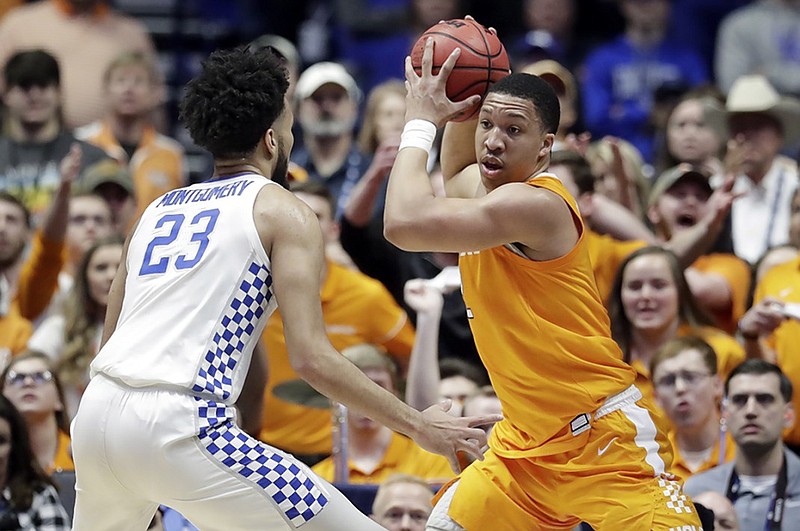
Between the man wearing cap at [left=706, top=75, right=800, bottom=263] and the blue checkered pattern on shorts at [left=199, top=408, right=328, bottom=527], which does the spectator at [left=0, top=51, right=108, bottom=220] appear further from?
the blue checkered pattern on shorts at [left=199, top=408, right=328, bottom=527]

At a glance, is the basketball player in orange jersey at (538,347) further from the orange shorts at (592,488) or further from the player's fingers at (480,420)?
the player's fingers at (480,420)

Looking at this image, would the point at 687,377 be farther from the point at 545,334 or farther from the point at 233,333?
the point at 233,333

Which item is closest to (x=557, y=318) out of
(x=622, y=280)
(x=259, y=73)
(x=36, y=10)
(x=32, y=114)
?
(x=259, y=73)

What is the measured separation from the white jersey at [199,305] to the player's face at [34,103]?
199 inches

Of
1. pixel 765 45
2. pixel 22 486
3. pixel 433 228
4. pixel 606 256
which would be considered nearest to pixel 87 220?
pixel 22 486

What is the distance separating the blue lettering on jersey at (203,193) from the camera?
14.6 feet

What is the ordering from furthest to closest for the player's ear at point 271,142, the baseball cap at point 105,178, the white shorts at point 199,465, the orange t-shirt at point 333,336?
1. the baseball cap at point 105,178
2. the orange t-shirt at point 333,336
3. the player's ear at point 271,142
4. the white shorts at point 199,465

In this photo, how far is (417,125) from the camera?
4.82 m

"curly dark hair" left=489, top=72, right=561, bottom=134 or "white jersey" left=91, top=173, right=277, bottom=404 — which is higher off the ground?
"curly dark hair" left=489, top=72, right=561, bottom=134

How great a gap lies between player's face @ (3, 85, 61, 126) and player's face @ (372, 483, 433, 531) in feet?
13.4

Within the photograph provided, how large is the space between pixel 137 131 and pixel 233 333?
579 centimetres

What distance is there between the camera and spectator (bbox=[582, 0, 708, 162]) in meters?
10.4

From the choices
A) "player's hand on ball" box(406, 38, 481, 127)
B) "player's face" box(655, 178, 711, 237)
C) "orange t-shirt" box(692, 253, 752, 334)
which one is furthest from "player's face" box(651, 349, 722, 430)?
"player's hand on ball" box(406, 38, 481, 127)

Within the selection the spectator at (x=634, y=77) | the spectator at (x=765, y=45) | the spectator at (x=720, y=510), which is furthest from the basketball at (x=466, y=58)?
the spectator at (x=765, y=45)
